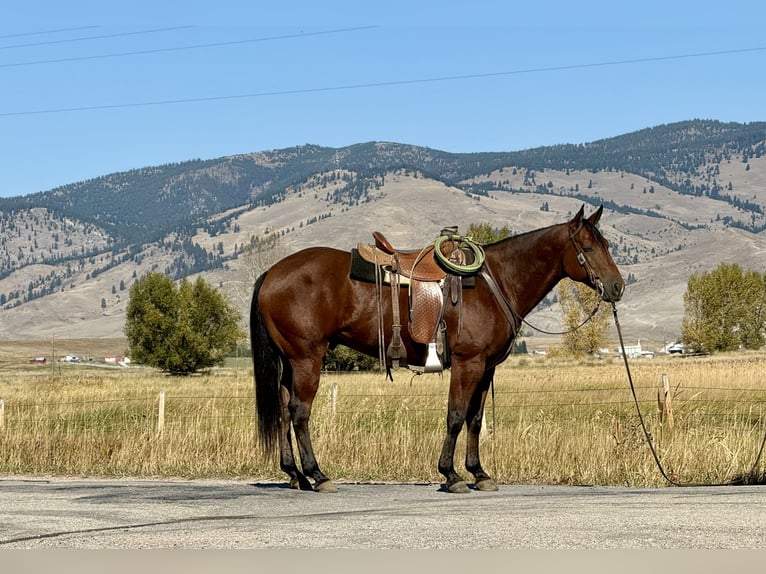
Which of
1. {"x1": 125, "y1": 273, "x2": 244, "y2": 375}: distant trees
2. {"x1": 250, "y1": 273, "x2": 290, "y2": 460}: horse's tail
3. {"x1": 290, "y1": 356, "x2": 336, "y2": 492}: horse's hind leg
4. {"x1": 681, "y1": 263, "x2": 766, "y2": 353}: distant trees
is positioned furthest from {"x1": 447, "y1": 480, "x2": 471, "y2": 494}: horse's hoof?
{"x1": 681, "y1": 263, "x2": 766, "y2": 353}: distant trees

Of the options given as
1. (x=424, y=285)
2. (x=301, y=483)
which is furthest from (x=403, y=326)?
(x=301, y=483)

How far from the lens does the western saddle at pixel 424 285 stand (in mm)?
12117

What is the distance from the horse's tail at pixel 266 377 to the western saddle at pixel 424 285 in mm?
1329

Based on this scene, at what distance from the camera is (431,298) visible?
480 inches

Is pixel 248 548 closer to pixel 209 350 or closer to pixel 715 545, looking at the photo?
pixel 715 545

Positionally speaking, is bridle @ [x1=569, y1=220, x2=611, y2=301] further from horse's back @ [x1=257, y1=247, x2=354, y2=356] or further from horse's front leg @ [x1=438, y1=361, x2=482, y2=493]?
horse's back @ [x1=257, y1=247, x2=354, y2=356]

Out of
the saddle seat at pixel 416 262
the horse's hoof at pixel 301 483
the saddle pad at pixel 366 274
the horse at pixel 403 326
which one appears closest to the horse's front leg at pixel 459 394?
the horse at pixel 403 326

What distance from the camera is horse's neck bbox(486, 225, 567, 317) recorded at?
12.6m

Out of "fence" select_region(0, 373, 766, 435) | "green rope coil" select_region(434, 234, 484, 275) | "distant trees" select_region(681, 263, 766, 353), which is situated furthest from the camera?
"distant trees" select_region(681, 263, 766, 353)

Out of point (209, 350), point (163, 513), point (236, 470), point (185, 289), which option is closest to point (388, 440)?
point (236, 470)

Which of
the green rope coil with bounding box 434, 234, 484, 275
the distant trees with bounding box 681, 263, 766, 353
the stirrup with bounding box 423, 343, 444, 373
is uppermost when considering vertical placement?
the green rope coil with bounding box 434, 234, 484, 275

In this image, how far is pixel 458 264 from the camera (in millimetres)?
12328

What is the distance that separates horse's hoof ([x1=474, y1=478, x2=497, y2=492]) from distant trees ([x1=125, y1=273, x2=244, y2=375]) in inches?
2575

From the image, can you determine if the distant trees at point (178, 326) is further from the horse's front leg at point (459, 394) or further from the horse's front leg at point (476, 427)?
the horse's front leg at point (459, 394)
